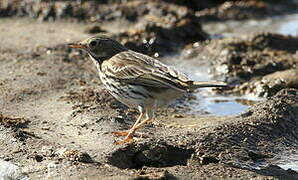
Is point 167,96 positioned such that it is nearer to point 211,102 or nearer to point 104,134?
point 104,134

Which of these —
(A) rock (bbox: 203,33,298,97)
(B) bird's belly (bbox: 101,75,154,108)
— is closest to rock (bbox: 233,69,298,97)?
(A) rock (bbox: 203,33,298,97)

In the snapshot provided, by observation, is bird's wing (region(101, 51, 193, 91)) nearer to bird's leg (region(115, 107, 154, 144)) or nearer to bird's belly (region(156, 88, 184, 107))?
bird's belly (region(156, 88, 184, 107))

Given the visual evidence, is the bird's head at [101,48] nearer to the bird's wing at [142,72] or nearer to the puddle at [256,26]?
the bird's wing at [142,72]

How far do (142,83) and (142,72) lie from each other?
0.61ft

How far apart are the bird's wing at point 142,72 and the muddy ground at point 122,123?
59cm

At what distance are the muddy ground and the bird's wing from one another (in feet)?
1.93

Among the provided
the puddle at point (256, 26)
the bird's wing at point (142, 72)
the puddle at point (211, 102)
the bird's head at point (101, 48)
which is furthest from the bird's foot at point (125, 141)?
the puddle at point (256, 26)

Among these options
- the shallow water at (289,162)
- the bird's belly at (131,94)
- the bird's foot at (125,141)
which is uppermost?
the bird's belly at (131,94)

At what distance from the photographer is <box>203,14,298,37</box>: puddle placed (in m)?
14.6

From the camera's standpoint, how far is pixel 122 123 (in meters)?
8.47

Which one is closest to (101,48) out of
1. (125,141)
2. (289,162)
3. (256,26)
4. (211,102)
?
(125,141)

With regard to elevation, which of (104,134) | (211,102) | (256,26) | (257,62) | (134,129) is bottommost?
(104,134)

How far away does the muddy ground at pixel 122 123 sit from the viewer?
701 centimetres

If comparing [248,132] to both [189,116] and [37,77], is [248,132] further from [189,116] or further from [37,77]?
[37,77]
